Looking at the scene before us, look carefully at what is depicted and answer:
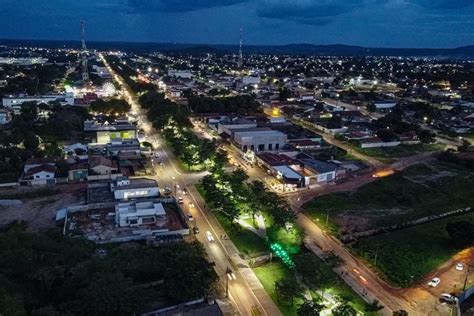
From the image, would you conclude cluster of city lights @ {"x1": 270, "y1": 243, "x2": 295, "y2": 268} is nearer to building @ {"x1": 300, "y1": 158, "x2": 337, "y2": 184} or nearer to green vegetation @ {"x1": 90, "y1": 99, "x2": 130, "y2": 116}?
building @ {"x1": 300, "y1": 158, "x2": 337, "y2": 184}

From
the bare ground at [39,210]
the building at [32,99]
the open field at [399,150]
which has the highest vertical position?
the building at [32,99]

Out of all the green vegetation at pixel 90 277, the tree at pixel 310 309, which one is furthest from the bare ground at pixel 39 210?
the tree at pixel 310 309

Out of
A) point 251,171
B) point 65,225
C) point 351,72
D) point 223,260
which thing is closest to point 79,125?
point 251,171

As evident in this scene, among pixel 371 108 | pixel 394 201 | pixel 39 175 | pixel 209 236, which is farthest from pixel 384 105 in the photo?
pixel 39 175

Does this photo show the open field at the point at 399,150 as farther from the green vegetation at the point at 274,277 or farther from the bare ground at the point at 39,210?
the bare ground at the point at 39,210

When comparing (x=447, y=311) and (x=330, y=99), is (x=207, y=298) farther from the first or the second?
(x=330, y=99)

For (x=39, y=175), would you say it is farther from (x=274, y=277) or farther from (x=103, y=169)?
(x=274, y=277)

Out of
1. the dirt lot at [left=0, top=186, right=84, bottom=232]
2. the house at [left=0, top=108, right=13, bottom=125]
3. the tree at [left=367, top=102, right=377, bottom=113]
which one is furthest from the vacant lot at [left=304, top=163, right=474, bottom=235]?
the house at [left=0, top=108, right=13, bottom=125]
